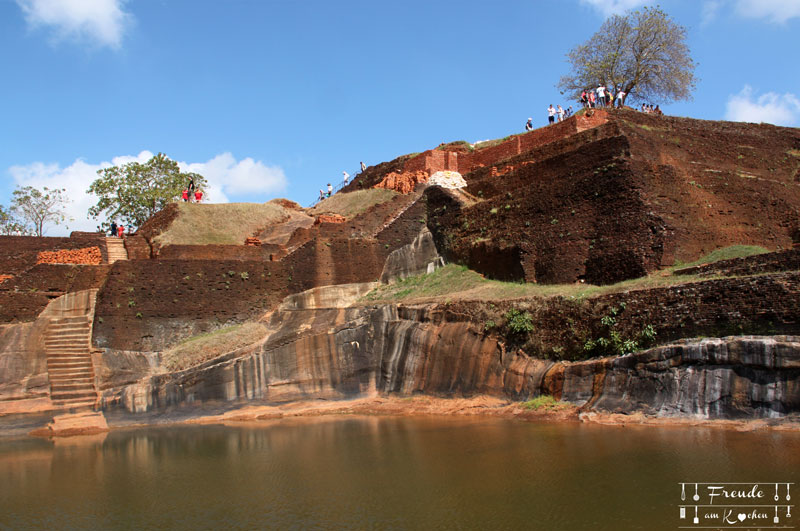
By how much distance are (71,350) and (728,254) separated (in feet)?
60.8

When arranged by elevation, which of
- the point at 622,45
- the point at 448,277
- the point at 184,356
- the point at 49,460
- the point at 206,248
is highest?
the point at 622,45

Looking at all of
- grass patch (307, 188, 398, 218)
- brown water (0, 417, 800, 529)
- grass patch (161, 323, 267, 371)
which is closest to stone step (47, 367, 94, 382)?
grass patch (161, 323, 267, 371)

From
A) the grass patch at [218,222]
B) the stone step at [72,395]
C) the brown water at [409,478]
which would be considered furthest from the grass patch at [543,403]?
the grass patch at [218,222]

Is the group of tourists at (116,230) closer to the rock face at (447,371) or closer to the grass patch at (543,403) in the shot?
the rock face at (447,371)

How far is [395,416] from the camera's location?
53.0 feet

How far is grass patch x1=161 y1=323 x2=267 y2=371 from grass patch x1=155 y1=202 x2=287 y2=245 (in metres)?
6.15

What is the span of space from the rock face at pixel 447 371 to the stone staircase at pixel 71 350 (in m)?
1.15

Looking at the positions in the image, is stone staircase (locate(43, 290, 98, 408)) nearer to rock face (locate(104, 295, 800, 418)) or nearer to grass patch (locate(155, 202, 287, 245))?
rock face (locate(104, 295, 800, 418))

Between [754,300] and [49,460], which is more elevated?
[754,300]

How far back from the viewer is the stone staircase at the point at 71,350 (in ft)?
63.8

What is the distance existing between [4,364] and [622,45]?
30.3m

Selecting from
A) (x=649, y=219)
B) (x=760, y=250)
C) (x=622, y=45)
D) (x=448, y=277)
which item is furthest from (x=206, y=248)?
(x=622, y=45)

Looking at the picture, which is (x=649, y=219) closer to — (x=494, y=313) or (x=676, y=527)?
(x=494, y=313)

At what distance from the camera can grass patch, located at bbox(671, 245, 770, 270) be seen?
15979 mm
